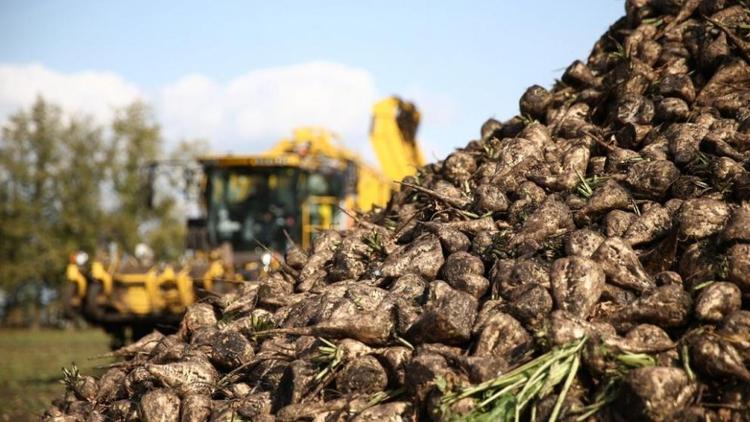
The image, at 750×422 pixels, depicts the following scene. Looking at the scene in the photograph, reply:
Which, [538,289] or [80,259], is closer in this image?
[538,289]

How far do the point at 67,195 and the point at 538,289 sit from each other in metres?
47.8

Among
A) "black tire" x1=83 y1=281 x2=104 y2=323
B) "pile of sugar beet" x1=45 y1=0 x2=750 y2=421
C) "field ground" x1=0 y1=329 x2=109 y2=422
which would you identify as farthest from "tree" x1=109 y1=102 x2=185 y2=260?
"pile of sugar beet" x1=45 y1=0 x2=750 y2=421

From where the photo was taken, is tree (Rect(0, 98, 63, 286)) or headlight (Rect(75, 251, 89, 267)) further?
tree (Rect(0, 98, 63, 286))

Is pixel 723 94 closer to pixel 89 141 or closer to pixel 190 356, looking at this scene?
pixel 190 356

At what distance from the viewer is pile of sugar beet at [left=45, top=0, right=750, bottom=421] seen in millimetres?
4156

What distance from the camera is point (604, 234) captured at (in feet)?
16.6

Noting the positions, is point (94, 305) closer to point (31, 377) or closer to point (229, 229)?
point (31, 377)

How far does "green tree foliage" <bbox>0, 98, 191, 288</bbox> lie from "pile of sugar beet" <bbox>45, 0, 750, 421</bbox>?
136ft

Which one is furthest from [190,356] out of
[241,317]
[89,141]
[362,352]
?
[89,141]

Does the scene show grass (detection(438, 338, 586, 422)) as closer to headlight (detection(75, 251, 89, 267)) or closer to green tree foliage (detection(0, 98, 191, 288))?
headlight (detection(75, 251, 89, 267))

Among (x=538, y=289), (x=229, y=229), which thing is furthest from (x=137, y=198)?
(x=538, y=289)

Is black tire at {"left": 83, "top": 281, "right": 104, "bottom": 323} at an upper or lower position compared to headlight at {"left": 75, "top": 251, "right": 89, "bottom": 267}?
lower

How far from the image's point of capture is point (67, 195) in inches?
1941

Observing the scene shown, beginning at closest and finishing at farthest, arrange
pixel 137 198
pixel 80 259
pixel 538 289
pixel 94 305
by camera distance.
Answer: pixel 538 289 → pixel 94 305 → pixel 80 259 → pixel 137 198
